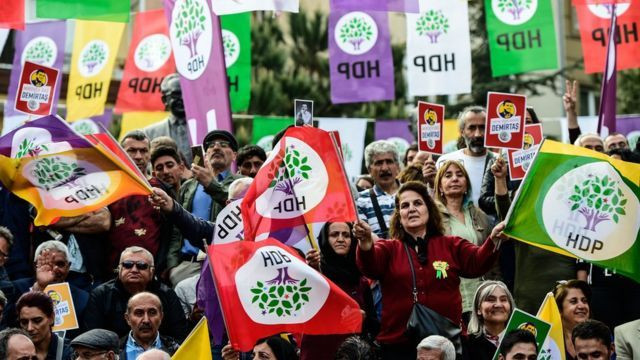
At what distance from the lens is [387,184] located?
1320cm

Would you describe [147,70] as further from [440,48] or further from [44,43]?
[440,48]

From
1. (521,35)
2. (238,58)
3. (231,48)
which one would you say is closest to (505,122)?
(521,35)

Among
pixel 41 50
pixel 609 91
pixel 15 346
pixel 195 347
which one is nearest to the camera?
pixel 15 346

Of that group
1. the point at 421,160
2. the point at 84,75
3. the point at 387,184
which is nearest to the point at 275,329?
the point at 387,184

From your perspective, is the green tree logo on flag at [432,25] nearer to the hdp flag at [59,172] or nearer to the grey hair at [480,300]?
the grey hair at [480,300]

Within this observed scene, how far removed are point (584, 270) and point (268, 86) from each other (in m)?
16.3

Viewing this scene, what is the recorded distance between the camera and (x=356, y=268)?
11.7 m

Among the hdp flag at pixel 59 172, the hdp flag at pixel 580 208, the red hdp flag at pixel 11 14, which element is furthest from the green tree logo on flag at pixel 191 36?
the hdp flag at pixel 580 208

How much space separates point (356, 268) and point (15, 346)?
2.71 meters

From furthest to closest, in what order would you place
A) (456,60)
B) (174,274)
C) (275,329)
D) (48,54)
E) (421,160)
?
(48,54)
(456,60)
(421,160)
(174,274)
(275,329)

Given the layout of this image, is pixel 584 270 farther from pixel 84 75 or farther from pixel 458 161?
pixel 84 75

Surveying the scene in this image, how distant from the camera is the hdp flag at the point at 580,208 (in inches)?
432

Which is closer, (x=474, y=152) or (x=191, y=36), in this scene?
(x=474, y=152)

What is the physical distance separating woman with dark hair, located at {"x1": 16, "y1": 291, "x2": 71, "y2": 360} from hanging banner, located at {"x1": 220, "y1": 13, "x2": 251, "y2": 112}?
5.76 metres
